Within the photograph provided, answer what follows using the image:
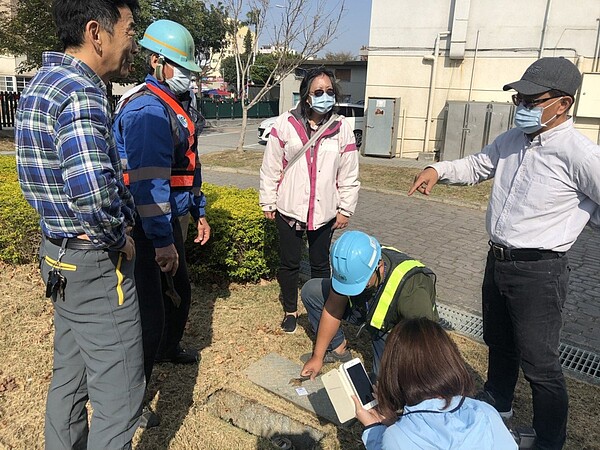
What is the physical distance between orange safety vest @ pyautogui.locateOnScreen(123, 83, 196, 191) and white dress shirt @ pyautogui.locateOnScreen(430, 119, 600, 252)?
64.5 inches

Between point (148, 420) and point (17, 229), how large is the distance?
2690 millimetres

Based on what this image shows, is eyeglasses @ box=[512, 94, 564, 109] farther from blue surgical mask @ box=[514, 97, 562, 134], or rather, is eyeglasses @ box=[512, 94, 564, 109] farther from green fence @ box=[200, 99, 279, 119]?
green fence @ box=[200, 99, 279, 119]

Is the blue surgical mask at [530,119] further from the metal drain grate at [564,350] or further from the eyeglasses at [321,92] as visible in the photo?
the metal drain grate at [564,350]

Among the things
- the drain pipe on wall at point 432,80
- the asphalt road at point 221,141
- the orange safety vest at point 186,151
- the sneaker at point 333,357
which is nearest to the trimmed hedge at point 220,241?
the sneaker at point 333,357

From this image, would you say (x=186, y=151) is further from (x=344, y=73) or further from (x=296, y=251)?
(x=344, y=73)

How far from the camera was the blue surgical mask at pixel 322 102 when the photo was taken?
338cm

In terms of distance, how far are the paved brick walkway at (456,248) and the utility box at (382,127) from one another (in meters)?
4.60

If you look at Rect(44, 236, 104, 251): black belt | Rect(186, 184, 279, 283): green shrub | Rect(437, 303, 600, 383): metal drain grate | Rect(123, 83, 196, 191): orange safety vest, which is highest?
Rect(123, 83, 196, 191): orange safety vest

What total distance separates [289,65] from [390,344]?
13082 millimetres

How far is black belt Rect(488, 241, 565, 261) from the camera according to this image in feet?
7.60

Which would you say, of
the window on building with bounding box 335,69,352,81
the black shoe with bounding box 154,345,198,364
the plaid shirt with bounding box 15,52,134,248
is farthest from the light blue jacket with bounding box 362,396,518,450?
the window on building with bounding box 335,69,352,81

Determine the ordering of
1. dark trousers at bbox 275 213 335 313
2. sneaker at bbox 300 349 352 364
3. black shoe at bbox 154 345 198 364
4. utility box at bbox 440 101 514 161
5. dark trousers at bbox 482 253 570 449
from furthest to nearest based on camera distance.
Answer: utility box at bbox 440 101 514 161 → dark trousers at bbox 275 213 335 313 → sneaker at bbox 300 349 352 364 → black shoe at bbox 154 345 198 364 → dark trousers at bbox 482 253 570 449

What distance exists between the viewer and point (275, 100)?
3622 cm

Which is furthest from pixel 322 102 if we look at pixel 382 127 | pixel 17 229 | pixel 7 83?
pixel 7 83
